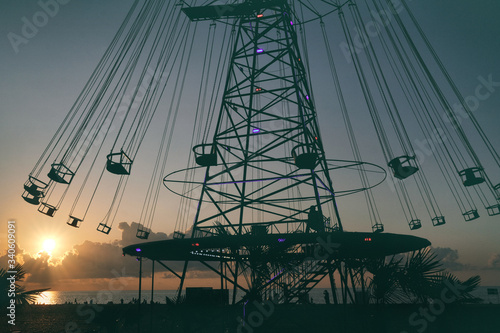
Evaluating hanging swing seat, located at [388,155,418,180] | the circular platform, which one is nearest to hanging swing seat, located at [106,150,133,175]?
the circular platform

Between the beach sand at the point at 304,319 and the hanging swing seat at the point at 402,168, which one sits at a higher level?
the hanging swing seat at the point at 402,168

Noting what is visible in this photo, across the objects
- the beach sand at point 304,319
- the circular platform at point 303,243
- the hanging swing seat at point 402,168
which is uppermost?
the hanging swing seat at point 402,168

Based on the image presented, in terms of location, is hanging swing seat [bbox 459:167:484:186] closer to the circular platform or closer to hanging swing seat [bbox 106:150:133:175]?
the circular platform

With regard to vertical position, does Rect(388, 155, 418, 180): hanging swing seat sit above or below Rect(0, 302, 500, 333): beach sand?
above


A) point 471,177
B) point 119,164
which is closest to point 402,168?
point 471,177

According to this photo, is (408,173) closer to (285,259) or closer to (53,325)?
(285,259)

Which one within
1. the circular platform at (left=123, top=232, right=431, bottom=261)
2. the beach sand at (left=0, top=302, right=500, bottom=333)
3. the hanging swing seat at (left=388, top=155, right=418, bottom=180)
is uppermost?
the hanging swing seat at (left=388, top=155, right=418, bottom=180)

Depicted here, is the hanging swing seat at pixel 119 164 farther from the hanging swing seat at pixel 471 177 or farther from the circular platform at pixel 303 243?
the hanging swing seat at pixel 471 177

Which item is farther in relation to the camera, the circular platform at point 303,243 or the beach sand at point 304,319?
the circular platform at point 303,243

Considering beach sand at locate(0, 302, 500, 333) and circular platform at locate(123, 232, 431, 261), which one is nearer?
beach sand at locate(0, 302, 500, 333)

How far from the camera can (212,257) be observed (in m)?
18.4

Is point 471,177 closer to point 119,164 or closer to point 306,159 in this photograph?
point 306,159

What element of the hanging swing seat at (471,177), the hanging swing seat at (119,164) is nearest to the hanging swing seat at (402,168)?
the hanging swing seat at (471,177)

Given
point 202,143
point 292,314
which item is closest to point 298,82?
point 202,143
